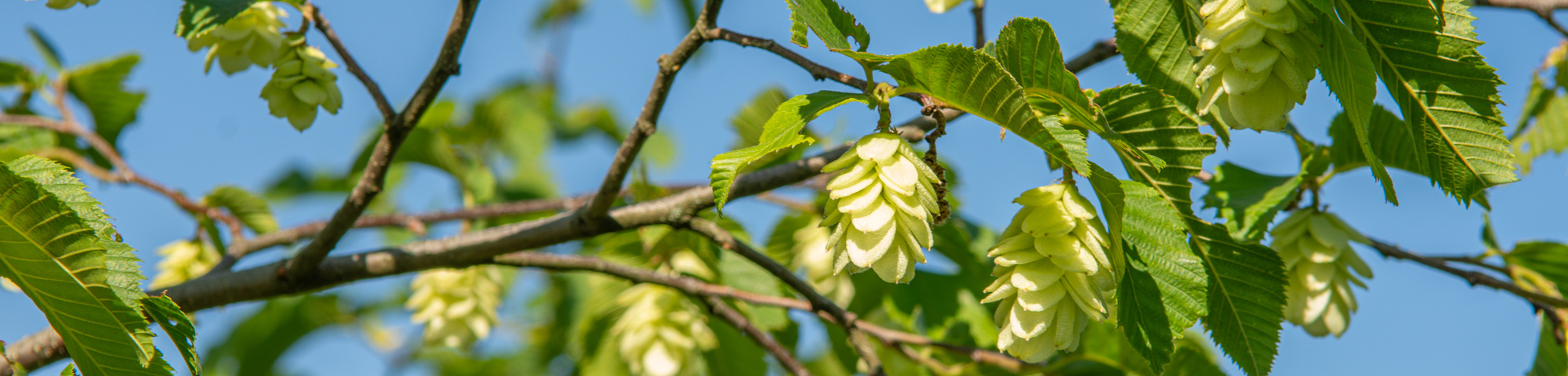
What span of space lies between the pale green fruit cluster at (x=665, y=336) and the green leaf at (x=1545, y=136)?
2.10 m

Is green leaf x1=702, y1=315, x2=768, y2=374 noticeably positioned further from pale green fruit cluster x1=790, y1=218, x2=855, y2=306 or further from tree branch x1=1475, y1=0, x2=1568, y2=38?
tree branch x1=1475, y1=0, x2=1568, y2=38

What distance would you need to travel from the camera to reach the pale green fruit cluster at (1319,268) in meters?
1.50

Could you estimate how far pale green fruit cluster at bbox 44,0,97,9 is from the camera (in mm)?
Result: 1301

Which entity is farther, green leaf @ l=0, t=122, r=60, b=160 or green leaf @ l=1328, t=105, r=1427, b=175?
green leaf @ l=0, t=122, r=60, b=160

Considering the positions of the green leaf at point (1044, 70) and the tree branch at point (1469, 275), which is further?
the tree branch at point (1469, 275)

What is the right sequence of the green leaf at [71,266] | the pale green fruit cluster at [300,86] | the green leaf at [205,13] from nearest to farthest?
the green leaf at [71,266]
the green leaf at [205,13]
the pale green fruit cluster at [300,86]

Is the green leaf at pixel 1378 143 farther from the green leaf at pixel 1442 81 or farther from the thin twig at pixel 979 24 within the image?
the thin twig at pixel 979 24

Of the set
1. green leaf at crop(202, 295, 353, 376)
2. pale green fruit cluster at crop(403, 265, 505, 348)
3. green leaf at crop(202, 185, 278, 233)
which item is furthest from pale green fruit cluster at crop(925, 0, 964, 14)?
green leaf at crop(202, 295, 353, 376)

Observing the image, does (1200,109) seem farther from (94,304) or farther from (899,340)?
(94,304)

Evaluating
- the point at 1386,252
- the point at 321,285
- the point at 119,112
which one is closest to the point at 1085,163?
the point at 1386,252

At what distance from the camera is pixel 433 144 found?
2732mm

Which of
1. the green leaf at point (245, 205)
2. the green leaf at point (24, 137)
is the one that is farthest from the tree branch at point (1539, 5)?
the green leaf at point (24, 137)

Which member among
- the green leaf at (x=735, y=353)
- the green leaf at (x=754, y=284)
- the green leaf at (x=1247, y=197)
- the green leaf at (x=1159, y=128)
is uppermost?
the green leaf at (x=1159, y=128)

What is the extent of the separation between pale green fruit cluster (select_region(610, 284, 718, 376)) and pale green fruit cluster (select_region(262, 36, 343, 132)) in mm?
900
